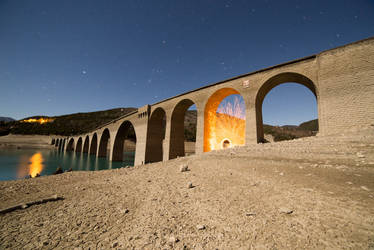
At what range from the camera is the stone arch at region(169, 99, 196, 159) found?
18159 millimetres

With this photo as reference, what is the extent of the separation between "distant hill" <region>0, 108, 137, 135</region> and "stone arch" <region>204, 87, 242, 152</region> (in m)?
82.5

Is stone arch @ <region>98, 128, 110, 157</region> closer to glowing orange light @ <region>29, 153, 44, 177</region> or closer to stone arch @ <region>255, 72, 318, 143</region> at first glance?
glowing orange light @ <region>29, 153, 44, 177</region>

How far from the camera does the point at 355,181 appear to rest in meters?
2.95

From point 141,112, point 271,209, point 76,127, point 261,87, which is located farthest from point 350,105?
point 76,127

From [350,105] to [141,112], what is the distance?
2193 centimetres

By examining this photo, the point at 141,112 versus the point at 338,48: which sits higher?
the point at 338,48

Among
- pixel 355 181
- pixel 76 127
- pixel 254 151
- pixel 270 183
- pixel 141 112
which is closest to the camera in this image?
pixel 355 181

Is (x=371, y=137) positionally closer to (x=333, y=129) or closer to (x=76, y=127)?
(x=333, y=129)

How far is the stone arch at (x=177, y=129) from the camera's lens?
59.6 feet

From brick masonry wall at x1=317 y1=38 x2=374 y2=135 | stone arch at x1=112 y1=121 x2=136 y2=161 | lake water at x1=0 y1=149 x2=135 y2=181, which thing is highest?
brick masonry wall at x1=317 y1=38 x2=374 y2=135

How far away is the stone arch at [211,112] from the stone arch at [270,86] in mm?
3019

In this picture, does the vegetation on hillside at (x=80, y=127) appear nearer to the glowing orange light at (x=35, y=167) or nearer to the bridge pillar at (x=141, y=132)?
the bridge pillar at (x=141, y=132)

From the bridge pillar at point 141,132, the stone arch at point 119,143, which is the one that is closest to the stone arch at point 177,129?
the bridge pillar at point 141,132

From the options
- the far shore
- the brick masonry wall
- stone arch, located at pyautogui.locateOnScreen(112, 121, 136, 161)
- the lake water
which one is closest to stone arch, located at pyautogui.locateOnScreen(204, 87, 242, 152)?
the brick masonry wall
